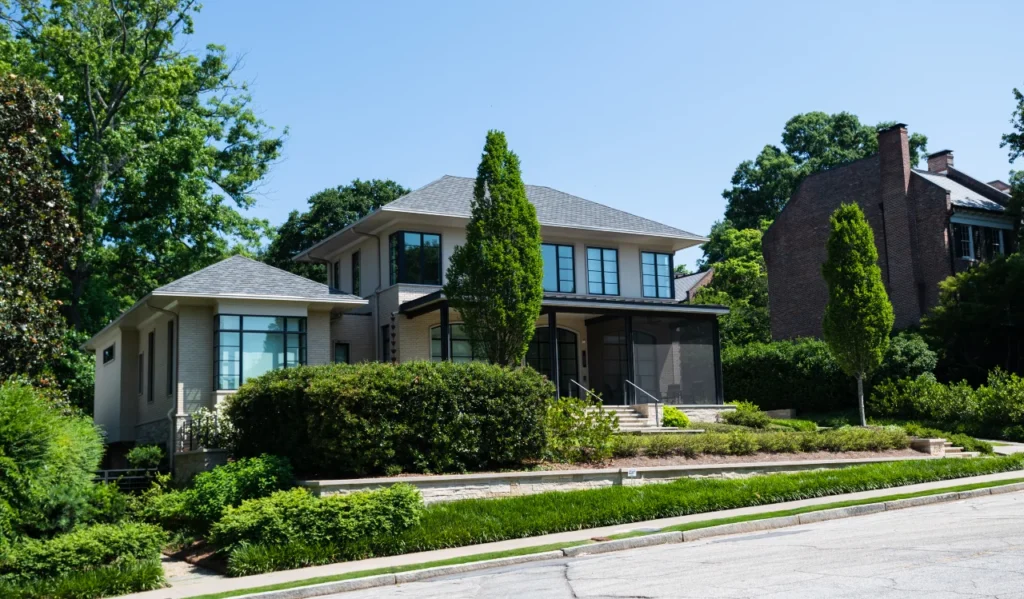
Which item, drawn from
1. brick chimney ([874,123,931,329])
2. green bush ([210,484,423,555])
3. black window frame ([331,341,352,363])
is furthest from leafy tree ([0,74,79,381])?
brick chimney ([874,123,931,329])

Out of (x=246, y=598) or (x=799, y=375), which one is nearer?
(x=246, y=598)

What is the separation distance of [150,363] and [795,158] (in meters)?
52.9

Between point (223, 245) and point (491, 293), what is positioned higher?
point (223, 245)

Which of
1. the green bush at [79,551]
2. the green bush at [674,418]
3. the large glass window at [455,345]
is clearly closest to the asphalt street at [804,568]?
the green bush at [79,551]

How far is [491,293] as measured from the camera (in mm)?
21609

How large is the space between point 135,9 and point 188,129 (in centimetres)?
495

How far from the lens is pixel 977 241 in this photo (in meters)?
38.7

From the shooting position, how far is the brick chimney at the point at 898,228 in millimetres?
38312

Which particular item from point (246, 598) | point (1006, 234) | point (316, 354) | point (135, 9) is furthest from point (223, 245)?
point (1006, 234)

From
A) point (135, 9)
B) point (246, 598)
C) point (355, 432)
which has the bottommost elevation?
point (246, 598)

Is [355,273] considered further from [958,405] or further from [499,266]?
[958,405]

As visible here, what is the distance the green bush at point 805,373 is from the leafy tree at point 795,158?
100ft

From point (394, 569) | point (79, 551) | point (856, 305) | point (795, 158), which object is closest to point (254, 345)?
point (79, 551)

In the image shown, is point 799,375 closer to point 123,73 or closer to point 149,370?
point 149,370
